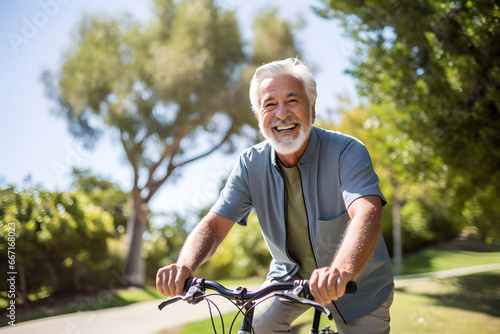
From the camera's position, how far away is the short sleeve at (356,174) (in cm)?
196

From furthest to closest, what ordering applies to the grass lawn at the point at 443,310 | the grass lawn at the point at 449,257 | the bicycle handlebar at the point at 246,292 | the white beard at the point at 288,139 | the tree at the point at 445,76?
1. the grass lawn at the point at 449,257
2. the grass lawn at the point at 443,310
3. the tree at the point at 445,76
4. the white beard at the point at 288,139
5. the bicycle handlebar at the point at 246,292

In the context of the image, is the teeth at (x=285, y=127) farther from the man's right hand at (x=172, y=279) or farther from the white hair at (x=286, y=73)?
the man's right hand at (x=172, y=279)

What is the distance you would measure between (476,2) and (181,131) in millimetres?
8979

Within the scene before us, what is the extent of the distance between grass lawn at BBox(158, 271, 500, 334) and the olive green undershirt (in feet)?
9.74

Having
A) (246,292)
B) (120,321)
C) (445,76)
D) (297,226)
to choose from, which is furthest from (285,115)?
(120,321)

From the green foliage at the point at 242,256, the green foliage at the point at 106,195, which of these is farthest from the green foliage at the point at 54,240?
the green foliage at the point at 106,195

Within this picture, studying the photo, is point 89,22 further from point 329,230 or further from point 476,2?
point 329,230

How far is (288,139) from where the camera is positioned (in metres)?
2.22

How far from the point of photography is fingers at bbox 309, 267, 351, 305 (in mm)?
1511

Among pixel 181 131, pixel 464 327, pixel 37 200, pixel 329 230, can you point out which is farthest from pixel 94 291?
pixel 329 230

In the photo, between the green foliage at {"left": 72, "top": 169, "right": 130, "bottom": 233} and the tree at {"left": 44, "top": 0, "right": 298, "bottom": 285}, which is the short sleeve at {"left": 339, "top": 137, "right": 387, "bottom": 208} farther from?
the green foliage at {"left": 72, "top": 169, "right": 130, "bottom": 233}

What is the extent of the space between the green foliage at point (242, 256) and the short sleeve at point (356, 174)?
9.19 metres

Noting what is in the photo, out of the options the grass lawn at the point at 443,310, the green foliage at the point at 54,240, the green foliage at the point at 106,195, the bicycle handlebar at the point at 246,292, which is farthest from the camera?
the green foliage at the point at 106,195

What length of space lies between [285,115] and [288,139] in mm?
123
